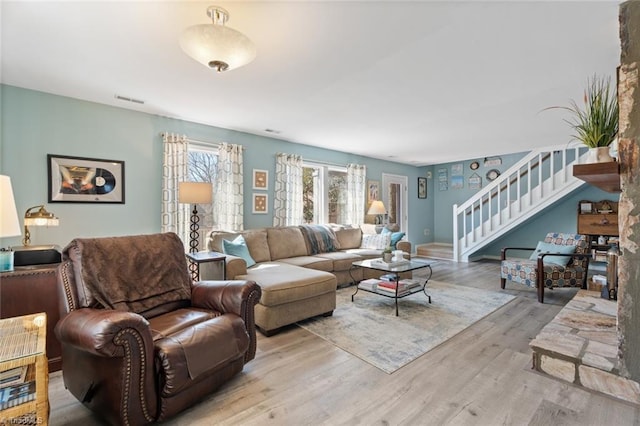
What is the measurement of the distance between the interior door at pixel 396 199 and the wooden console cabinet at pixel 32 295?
20.4 ft

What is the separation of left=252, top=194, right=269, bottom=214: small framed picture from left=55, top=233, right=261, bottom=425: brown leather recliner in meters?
2.46

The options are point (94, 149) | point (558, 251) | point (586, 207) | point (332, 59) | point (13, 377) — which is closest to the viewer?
point (13, 377)

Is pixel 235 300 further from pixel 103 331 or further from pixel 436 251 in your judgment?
pixel 436 251

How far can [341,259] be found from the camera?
4.35 m

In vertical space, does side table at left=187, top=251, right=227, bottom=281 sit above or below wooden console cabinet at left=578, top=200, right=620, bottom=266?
below

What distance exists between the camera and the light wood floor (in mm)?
1665

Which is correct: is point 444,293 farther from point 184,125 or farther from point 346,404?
Result: point 184,125

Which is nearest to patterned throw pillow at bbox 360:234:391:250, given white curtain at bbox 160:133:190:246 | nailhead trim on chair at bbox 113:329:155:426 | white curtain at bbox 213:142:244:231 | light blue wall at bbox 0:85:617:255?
light blue wall at bbox 0:85:617:255

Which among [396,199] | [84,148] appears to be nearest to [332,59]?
[84,148]

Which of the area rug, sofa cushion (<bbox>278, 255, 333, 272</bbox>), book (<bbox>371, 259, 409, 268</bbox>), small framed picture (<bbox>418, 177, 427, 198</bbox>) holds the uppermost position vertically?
small framed picture (<bbox>418, 177, 427, 198</bbox>)

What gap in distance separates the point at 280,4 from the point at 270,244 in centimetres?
303

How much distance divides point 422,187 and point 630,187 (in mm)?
6563

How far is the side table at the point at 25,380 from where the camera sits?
1184mm

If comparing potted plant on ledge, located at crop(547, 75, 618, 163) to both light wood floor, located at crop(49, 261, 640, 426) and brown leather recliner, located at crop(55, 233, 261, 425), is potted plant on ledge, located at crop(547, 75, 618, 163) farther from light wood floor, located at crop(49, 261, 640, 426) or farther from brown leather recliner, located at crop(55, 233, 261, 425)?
brown leather recliner, located at crop(55, 233, 261, 425)
